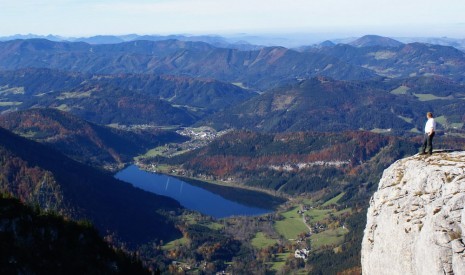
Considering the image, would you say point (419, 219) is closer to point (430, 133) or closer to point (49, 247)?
point (430, 133)

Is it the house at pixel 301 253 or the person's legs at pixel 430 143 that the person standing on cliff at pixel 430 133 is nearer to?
the person's legs at pixel 430 143

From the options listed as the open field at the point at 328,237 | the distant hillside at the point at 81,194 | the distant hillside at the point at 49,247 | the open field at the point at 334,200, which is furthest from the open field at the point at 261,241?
the distant hillside at the point at 49,247

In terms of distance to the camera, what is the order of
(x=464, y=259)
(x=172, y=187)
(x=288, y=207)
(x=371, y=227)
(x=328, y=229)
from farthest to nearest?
(x=172, y=187) < (x=288, y=207) < (x=328, y=229) < (x=371, y=227) < (x=464, y=259)

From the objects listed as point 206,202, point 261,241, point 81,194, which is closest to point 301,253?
point 261,241

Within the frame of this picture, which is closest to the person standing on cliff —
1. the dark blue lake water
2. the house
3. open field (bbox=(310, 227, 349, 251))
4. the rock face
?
the rock face

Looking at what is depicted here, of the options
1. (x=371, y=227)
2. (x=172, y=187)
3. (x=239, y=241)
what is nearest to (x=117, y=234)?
(x=239, y=241)

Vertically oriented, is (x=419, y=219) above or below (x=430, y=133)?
below

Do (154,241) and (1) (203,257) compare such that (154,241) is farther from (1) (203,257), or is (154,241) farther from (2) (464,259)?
(2) (464,259)
